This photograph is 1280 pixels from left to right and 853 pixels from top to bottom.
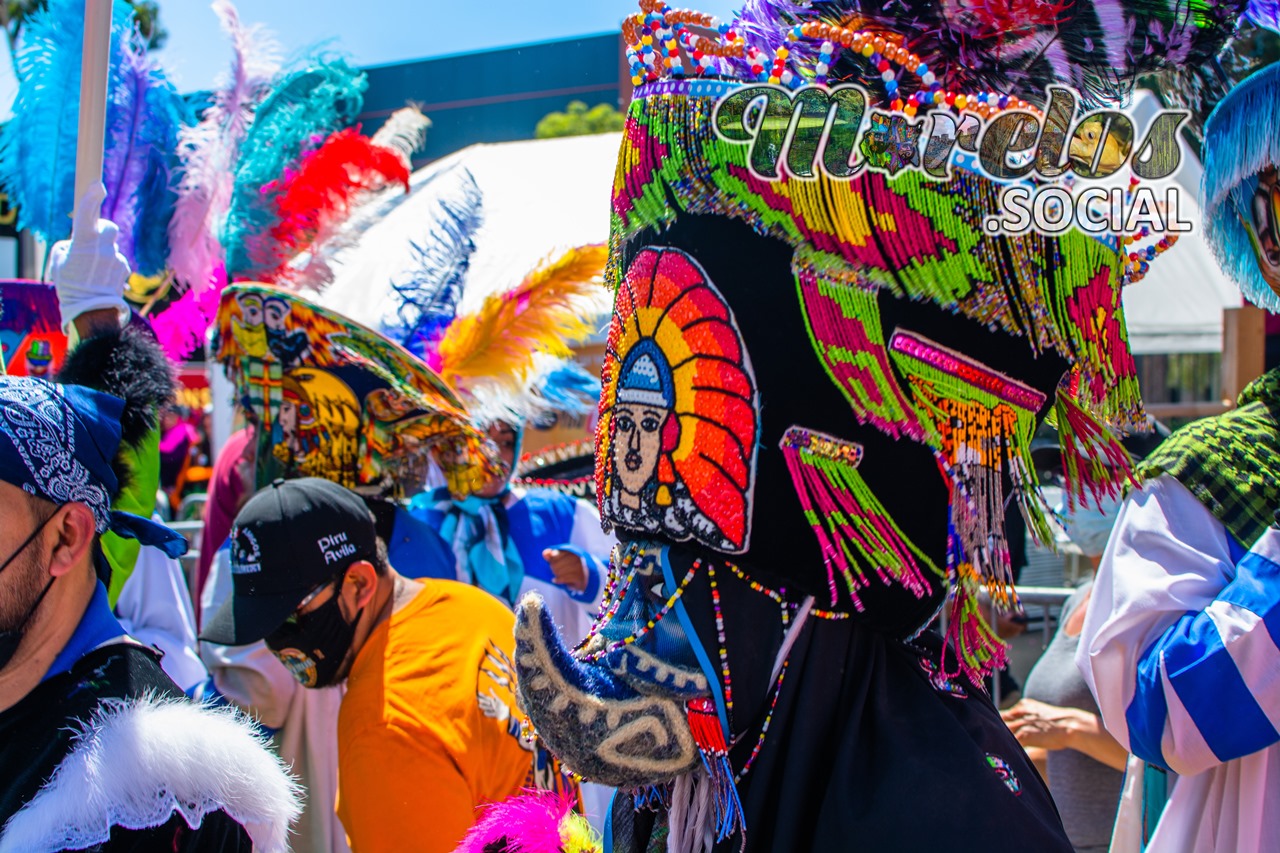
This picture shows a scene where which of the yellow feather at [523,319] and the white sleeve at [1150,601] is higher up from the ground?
the yellow feather at [523,319]

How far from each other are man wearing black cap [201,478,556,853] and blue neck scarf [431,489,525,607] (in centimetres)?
123

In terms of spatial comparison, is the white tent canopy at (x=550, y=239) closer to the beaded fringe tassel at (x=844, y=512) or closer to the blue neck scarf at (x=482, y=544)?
the blue neck scarf at (x=482, y=544)

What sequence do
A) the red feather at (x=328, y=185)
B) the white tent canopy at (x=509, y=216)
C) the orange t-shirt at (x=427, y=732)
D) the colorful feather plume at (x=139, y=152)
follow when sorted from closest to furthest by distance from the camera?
the orange t-shirt at (x=427, y=732), the colorful feather plume at (x=139, y=152), the red feather at (x=328, y=185), the white tent canopy at (x=509, y=216)

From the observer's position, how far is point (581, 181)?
20.7 feet

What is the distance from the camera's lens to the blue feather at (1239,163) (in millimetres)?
1751

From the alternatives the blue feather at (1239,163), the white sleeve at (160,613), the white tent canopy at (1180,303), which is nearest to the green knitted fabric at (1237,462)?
the blue feather at (1239,163)

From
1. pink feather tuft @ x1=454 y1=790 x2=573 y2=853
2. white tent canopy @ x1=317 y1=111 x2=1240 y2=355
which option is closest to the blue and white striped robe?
pink feather tuft @ x1=454 y1=790 x2=573 y2=853

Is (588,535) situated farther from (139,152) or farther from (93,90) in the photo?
(93,90)

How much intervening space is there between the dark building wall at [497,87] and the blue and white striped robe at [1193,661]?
23760 millimetres

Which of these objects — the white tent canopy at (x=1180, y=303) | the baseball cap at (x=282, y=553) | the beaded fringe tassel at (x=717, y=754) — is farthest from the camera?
the white tent canopy at (x=1180, y=303)

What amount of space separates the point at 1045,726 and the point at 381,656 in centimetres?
159

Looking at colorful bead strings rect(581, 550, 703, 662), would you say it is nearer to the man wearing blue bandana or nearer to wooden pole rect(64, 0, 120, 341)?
the man wearing blue bandana

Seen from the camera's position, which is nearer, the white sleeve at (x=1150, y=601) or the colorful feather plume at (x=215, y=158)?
the white sleeve at (x=1150, y=601)

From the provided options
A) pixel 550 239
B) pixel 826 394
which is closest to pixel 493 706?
pixel 826 394
